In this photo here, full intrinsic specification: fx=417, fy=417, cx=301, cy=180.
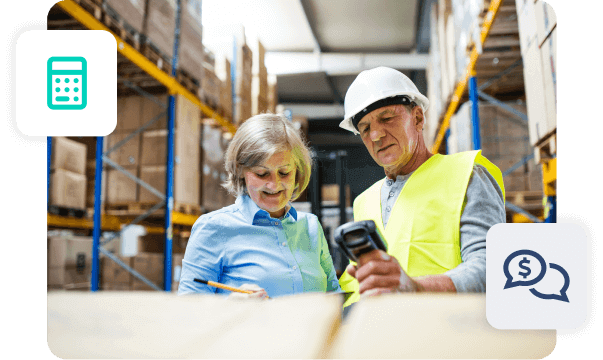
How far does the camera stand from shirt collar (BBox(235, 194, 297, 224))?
907 mm

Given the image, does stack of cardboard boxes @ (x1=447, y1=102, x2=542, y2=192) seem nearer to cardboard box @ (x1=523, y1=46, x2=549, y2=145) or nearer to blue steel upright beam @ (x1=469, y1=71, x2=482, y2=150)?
blue steel upright beam @ (x1=469, y1=71, x2=482, y2=150)

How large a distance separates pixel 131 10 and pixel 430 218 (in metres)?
2.16

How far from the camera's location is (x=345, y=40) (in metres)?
1.05

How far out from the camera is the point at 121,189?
2871 mm

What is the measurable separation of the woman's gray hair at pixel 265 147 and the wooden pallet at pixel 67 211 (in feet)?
8.33

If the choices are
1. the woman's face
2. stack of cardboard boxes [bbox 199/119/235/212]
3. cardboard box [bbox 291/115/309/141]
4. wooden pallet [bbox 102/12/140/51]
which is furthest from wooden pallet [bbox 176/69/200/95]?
the woman's face

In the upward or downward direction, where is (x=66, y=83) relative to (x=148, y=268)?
upward

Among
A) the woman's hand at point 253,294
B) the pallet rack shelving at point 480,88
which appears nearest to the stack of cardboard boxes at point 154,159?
the pallet rack shelving at point 480,88

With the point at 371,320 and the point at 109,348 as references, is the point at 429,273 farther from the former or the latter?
the point at 109,348

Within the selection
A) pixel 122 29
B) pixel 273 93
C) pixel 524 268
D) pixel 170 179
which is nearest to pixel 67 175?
pixel 170 179

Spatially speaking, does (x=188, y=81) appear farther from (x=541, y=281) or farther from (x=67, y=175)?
(x=541, y=281)

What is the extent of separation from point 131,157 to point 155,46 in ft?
2.45

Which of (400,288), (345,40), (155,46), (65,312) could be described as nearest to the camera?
(400,288)

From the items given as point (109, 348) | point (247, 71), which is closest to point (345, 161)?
point (109, 348)
